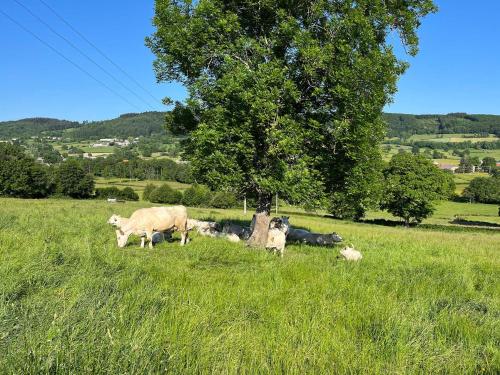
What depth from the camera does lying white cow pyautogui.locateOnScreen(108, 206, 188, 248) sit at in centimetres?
1722

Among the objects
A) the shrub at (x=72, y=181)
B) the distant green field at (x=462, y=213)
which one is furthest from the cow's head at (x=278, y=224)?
the shrub at (x=72, y=181)

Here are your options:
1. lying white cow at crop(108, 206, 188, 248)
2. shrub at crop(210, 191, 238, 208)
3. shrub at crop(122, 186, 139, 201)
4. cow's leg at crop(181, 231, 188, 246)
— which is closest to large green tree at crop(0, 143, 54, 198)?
shrub at crop(122, 186, 139, 201)

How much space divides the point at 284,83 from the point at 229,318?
1081 cm

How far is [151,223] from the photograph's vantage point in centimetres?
1800

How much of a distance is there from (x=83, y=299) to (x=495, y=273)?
45.1 ft

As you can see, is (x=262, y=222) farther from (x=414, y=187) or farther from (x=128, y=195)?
(x=128, y=195)

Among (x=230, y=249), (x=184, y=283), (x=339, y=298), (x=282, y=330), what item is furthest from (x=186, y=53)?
(x=282, y=330)

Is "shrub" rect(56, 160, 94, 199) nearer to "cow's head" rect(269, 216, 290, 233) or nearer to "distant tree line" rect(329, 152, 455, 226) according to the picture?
"distant tree line" rect(329, 152, 455, 226)

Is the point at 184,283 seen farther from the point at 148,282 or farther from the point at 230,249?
the point at 230,249

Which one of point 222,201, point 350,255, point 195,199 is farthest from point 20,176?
point 350,255

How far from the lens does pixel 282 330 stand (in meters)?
6.66

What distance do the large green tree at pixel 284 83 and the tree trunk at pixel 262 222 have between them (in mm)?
97

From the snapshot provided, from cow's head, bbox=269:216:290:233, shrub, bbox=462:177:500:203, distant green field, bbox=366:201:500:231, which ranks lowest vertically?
distant green field, bbox=366:201:500:231

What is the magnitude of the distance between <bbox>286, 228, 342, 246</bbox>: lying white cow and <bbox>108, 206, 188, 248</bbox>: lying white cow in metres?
6.78
